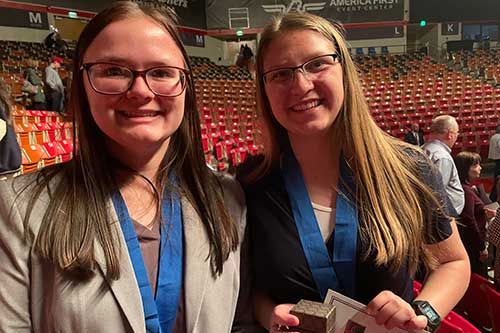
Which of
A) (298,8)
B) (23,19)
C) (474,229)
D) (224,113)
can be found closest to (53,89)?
(224,113)

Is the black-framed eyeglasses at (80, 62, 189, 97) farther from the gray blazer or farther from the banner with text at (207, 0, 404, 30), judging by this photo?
the banner with text at (207, 0, 404, 30)

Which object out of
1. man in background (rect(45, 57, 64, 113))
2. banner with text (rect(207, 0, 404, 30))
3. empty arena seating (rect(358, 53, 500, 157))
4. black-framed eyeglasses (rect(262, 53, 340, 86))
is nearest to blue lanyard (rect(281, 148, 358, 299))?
black-framed eyeglasses (rect(262, 53, 340, 86))

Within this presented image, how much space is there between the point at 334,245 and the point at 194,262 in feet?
1.15

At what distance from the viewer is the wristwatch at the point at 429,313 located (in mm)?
1070

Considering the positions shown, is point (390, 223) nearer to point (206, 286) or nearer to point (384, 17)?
point (206, 286)

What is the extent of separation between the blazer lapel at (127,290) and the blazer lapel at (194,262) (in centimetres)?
11

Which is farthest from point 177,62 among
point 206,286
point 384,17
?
point 384,17

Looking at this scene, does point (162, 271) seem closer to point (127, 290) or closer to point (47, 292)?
point (127, 290)

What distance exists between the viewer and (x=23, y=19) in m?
10.7

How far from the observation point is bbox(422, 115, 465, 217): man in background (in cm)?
299

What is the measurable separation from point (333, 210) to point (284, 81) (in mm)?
357

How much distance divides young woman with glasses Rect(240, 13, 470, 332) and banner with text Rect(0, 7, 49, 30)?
445 inches

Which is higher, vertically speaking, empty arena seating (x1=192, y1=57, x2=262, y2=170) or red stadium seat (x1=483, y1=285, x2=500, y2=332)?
empty arena seating (x1=192, y1=57, x2=262, y2=170)

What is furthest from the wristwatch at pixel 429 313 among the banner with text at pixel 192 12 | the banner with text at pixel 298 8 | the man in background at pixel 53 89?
the banner with text at pixel 298 8
